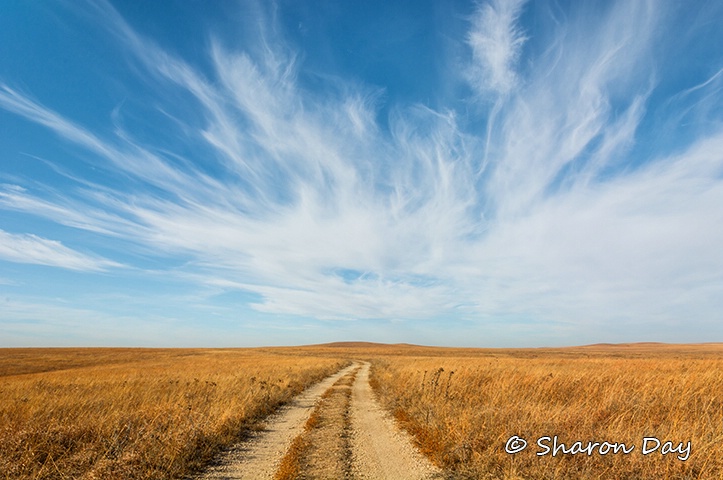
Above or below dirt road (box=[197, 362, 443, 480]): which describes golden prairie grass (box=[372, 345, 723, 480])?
above

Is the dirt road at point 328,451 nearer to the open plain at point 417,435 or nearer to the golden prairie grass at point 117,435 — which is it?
the open plain at point 417,435

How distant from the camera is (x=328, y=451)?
28.7 ft

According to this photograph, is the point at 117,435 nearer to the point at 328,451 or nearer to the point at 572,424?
the point at 328,451

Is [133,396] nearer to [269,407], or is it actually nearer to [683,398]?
[269,407]

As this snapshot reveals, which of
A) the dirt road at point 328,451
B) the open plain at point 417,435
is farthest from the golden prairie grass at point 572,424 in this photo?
the dirt road at point 328,451

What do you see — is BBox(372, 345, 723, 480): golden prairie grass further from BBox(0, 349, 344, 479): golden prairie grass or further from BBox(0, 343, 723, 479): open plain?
BBox(0, 349, 344, 479): golden prairie grass

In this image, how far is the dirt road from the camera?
7.31 m

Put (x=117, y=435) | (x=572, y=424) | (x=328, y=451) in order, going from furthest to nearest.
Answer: (x=117, y=435) < (x=328, y=451) < (x=572, y=424)

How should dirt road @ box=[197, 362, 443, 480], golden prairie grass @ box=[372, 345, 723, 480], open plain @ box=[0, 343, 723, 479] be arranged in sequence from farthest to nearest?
dirt road @ box=[197, 362, 443, 480], open plain @ box=[0, 343, 723, 479], golden prairie grass @ box=[372, 345, 723, 480]

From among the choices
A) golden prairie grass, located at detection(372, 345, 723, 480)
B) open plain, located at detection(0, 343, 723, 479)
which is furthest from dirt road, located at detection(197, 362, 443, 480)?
golden prairie grass, located at detection(372, 345, 723, 480)

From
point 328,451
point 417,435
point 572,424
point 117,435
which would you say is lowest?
point 328,451

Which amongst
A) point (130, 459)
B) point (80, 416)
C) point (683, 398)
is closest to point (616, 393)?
point (683, 398)

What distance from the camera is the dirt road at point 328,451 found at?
731cm

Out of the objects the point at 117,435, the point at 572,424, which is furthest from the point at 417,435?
the point at 117,435
